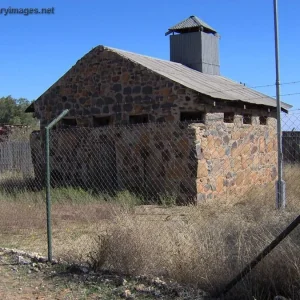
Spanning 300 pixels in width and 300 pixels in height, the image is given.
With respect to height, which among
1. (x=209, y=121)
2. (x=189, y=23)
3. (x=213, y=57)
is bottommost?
(x=209, y=121)

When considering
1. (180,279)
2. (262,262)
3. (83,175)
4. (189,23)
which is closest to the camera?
(262,262)

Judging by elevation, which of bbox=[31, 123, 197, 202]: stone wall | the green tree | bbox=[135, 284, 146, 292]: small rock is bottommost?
bbox=[135, 284, 146, 292]: small rock

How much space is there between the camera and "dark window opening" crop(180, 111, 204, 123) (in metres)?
11.8

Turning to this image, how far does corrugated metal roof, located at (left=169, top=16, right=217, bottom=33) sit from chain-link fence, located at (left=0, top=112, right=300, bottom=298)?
15.2 feet

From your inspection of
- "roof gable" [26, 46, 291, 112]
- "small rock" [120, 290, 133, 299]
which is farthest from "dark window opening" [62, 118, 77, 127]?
"small rock" [120, 290, 133, 299]

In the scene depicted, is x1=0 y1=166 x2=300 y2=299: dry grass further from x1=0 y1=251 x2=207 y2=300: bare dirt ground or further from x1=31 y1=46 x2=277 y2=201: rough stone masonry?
x1=31 y1=46 x2=277 y2=201: rough stone masonry

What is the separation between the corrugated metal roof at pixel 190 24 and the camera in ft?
54.7

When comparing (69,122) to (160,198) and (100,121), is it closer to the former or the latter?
(100,121)

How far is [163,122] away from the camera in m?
12.0

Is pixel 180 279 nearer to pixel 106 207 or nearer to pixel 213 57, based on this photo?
pixel 106 207

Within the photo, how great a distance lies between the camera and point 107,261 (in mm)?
5684

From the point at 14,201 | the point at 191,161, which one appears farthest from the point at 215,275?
the point at 14,201

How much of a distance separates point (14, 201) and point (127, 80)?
443 centimetres

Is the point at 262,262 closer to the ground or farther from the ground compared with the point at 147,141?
closer to the ground
